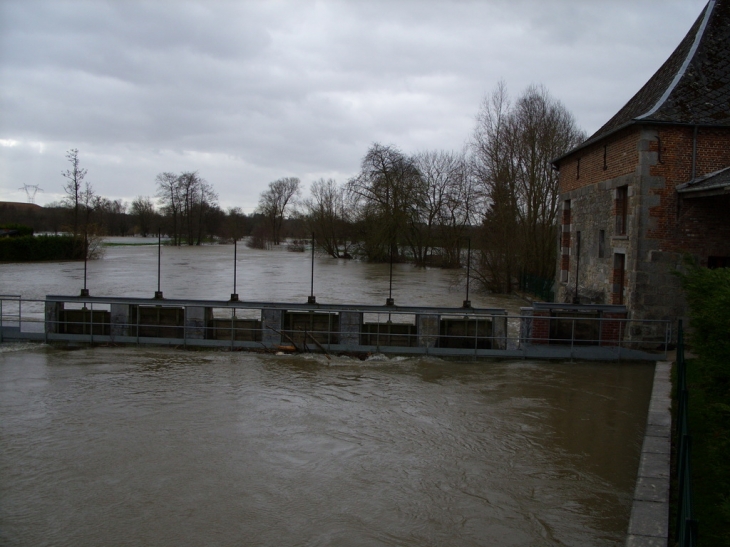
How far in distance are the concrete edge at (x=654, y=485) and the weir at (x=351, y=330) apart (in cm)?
488

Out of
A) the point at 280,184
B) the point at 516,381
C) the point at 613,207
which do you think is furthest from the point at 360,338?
the point at 280,184

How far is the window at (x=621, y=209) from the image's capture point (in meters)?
16.2

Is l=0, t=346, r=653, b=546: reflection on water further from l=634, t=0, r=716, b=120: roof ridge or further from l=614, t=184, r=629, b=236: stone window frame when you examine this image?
l=634, t=0, r=716, b=120: roof ridge

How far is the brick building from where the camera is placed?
571 inches

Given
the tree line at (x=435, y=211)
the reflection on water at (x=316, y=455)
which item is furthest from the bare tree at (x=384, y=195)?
the reflection on water at (x=316, y=455)

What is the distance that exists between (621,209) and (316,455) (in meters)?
11.1

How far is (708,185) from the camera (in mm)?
13281

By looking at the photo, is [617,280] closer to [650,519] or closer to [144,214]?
[650,519]

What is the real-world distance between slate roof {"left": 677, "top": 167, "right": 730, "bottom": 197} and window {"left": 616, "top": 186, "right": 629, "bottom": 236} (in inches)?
71.3

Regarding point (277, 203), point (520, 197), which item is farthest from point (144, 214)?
point (520, 197)

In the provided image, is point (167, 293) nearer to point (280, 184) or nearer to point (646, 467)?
point (646, 467)

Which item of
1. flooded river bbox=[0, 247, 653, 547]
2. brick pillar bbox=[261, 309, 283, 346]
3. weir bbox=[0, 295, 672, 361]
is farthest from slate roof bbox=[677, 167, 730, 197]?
brick pillar bbox=[261, 309, 283, 346]

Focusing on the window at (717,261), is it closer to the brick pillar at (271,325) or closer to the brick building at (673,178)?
the brick building at (673,178)

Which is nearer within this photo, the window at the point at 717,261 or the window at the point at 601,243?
the window at the point at 717,261
